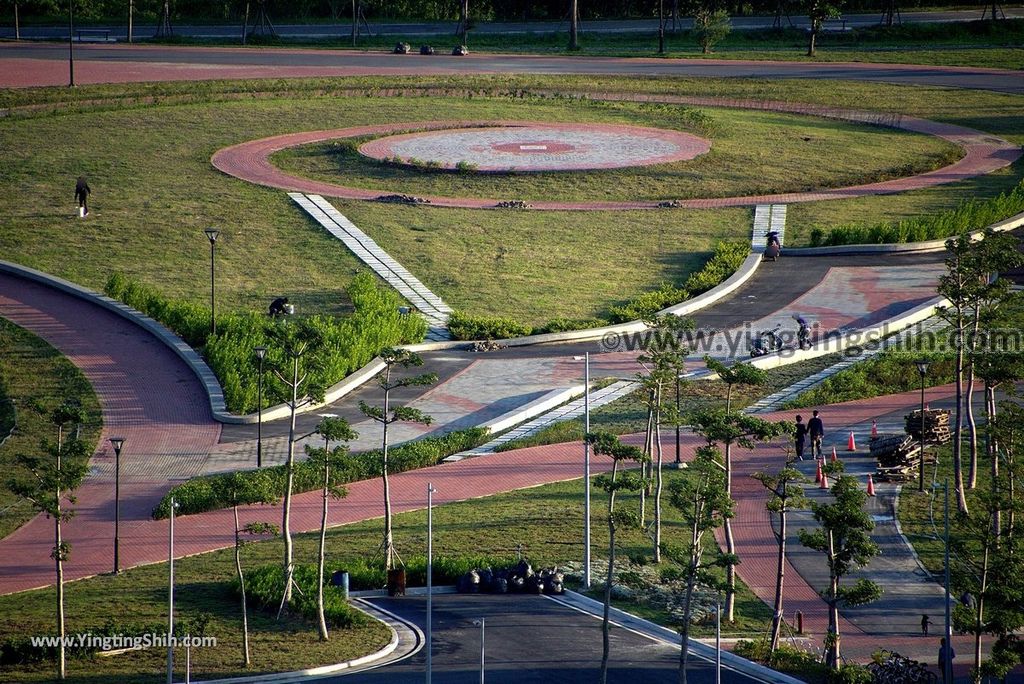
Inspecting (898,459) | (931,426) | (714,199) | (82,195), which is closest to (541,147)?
(714,199)

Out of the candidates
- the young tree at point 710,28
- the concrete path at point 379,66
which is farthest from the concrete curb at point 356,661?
the young tree at point 710,28

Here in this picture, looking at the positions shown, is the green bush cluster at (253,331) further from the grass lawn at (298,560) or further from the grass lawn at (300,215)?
the grass lawn at (298,560)

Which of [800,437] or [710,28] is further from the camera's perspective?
[710,28]

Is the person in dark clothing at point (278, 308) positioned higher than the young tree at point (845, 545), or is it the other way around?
the person in dark clothing at point (278, 308)

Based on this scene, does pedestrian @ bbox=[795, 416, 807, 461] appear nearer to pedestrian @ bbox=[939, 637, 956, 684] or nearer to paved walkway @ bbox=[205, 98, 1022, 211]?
pedestrian @ bbox=[939, 637, 956, 684]

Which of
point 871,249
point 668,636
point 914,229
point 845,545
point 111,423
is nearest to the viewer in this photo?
point 845,545

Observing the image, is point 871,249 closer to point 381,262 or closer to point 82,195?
point 381,262

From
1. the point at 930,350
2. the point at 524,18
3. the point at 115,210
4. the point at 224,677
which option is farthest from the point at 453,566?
the point at 524,18
